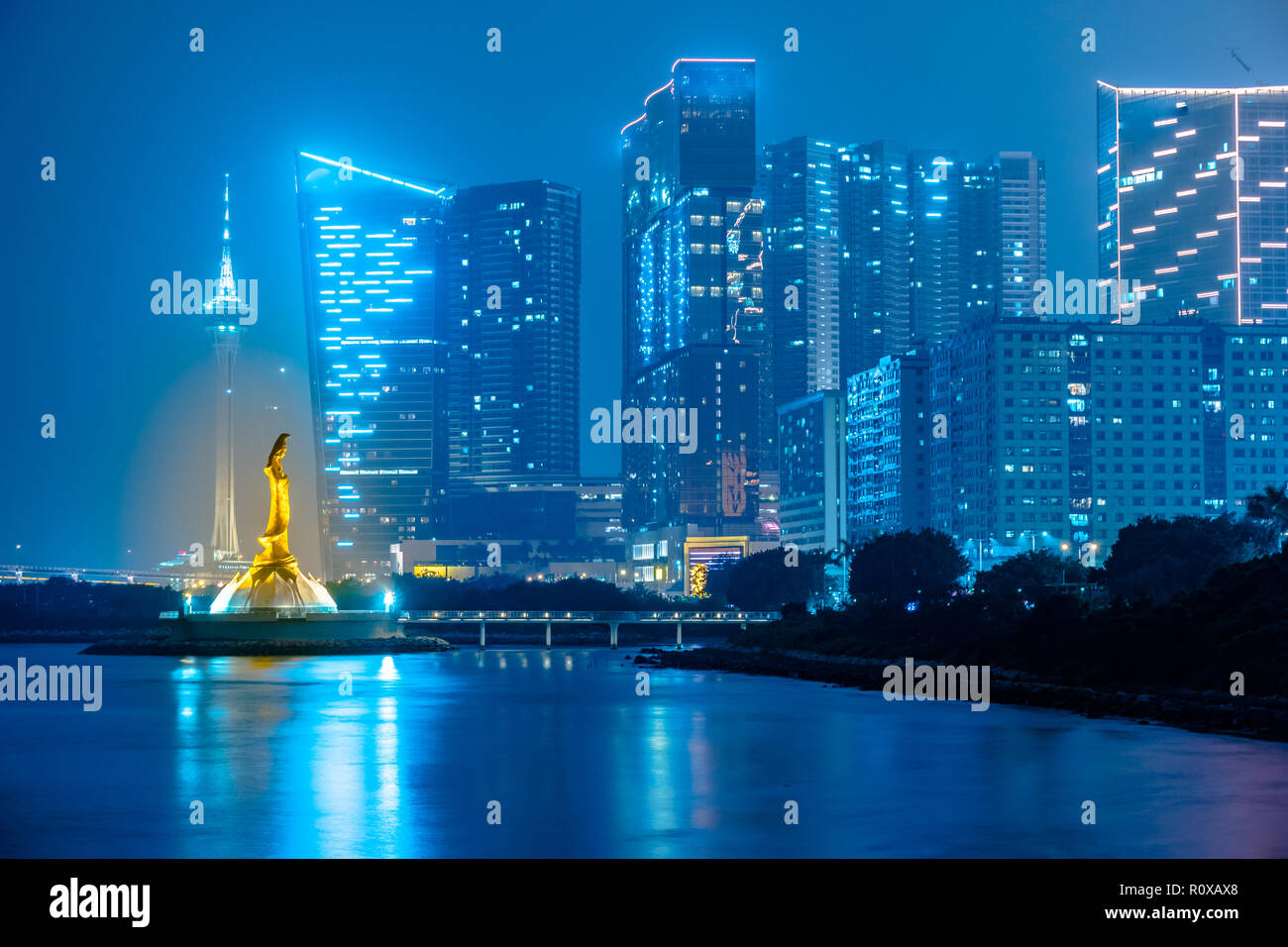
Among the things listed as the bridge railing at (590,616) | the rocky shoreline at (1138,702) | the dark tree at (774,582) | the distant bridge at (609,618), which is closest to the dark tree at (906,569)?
the bridge railing at (590,616)

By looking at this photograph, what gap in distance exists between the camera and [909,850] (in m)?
30.8

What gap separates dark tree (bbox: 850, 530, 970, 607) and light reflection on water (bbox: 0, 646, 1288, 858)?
2566 inches

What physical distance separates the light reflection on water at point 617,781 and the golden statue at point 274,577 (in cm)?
4927

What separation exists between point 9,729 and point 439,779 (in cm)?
2517

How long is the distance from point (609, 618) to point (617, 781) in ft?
412

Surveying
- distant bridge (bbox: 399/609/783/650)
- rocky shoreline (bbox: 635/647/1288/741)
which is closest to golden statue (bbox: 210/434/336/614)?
distant bridge (bbox: 399/609/783/650)

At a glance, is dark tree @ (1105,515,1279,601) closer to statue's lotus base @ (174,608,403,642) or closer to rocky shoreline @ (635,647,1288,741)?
rocky shoreline @ (635,647,1288,741)

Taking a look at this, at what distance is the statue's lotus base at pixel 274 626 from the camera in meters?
123

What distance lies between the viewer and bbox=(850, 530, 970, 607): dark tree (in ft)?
449

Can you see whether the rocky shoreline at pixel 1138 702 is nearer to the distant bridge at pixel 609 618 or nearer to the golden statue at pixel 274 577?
the golden statue at pixel 274 577

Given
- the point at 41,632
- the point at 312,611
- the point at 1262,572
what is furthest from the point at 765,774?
the point at 41,632

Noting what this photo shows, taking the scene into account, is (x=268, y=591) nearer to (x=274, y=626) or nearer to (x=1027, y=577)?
(x=274, y=626)

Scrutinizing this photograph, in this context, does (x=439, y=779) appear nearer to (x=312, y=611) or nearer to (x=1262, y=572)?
(x=1262, y=572)

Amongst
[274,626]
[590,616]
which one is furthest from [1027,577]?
[590,616]
